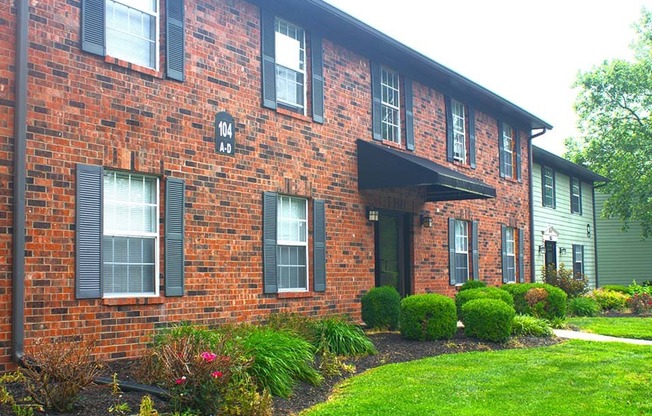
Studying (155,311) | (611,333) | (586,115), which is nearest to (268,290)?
(155,311)

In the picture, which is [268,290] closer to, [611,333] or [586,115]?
[611,333]

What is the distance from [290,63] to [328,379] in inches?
225

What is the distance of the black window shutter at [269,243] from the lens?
1096 centimetres

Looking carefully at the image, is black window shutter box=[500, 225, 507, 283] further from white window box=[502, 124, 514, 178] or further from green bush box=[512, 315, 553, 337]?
green bush box=[512, 315, 553, 337]

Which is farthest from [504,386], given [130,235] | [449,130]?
[449,130]

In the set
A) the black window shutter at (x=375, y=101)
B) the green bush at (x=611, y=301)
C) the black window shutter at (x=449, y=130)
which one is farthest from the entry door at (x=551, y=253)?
the black window shutter at (x=375, y=101)

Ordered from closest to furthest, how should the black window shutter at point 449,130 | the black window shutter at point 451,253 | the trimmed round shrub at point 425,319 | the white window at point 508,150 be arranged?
the trimmed round shrub at point 425,319
the black window shutter at point 451,253
the black window shutter at point 449,130
the white window at point 508,150

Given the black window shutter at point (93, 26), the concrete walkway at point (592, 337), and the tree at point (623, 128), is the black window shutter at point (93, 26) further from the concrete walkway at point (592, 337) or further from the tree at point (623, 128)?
the tree at point (623, 128)

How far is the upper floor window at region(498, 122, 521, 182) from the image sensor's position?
1998cm

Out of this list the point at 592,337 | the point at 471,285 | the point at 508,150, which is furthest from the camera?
the point at 508,150

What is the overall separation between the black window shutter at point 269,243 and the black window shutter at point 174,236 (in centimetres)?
173

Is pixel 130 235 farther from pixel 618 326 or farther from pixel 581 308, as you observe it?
pixel 581 308

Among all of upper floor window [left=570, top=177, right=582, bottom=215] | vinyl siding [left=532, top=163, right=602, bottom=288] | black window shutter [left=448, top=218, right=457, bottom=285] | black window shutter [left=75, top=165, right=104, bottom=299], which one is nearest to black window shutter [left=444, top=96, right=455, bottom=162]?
black window shutter [left=448, top=218, right=457, bottom=285]

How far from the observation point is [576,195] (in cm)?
2880
